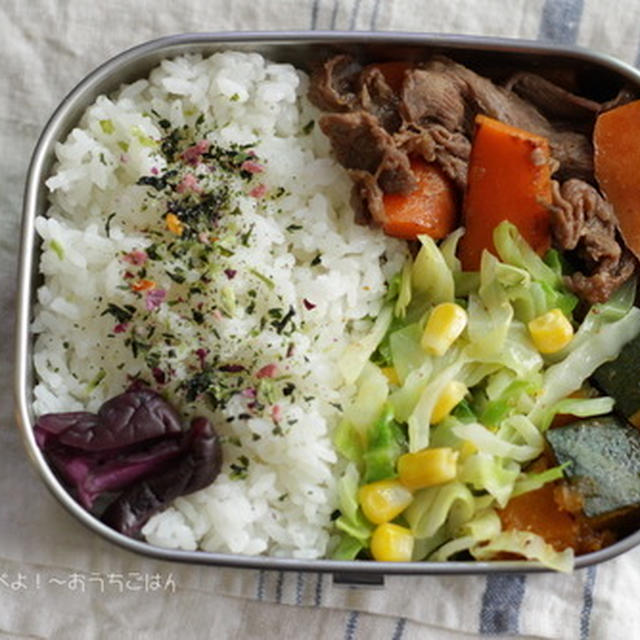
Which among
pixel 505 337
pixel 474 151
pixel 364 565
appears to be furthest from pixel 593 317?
pixel 364 565

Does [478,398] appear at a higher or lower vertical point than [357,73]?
lower

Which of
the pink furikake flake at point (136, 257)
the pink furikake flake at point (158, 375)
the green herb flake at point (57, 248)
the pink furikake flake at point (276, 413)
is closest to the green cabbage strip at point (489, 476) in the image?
the pink furikake flake at point (276, 413)

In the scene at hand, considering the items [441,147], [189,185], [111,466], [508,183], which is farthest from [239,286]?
[508,183]

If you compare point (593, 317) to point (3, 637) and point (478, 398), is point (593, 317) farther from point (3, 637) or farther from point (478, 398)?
point (3, 637)

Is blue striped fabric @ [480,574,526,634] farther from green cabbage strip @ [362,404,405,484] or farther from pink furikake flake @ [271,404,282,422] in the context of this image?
pink furikake flake @ [271,404,282,422]

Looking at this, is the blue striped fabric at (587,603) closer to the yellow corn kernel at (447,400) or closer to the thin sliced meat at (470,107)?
the yellow corn kernel at (447,400)

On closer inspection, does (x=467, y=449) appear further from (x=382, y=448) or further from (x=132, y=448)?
(x=132, y=448)
